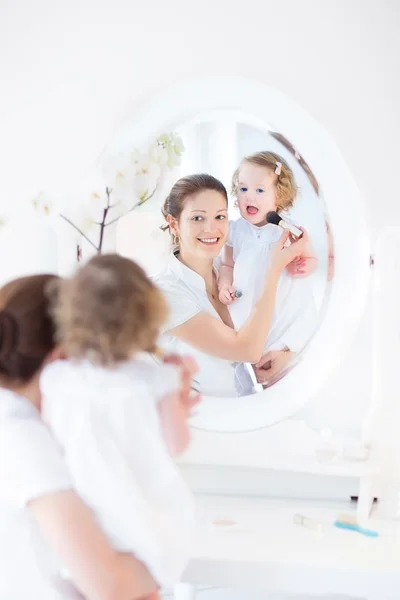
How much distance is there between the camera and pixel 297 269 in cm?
170

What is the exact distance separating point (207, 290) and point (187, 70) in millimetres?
522

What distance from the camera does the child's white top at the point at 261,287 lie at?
1.70m

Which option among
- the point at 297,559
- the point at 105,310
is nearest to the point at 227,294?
the point at 297,559

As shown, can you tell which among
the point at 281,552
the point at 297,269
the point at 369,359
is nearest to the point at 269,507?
the point at 281,552

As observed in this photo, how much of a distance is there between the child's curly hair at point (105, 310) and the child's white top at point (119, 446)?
0.04 meters

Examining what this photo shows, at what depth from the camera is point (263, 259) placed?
5.57 ft

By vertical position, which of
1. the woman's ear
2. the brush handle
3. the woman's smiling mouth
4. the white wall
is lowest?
the brush handle

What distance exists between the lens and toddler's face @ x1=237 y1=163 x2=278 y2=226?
5.53 ft

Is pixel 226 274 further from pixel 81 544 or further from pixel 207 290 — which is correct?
pixel 81 544

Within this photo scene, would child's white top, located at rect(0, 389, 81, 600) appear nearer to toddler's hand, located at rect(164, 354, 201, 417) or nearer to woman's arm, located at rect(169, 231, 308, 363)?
toddler's hand, located at rect(164, 354, 201, 417)

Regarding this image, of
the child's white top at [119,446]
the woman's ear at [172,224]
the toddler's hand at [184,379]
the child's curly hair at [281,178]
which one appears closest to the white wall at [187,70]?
→ the child's curly hair at [281,178]

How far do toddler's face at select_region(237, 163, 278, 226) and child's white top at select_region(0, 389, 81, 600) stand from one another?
0.79 metres

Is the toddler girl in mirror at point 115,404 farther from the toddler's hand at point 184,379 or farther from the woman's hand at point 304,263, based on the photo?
the woman's hand at point 304,263

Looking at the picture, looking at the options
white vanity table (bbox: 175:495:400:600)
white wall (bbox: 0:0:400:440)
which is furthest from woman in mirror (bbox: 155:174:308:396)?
white vanity table (bbox: 175:495:400:600)
